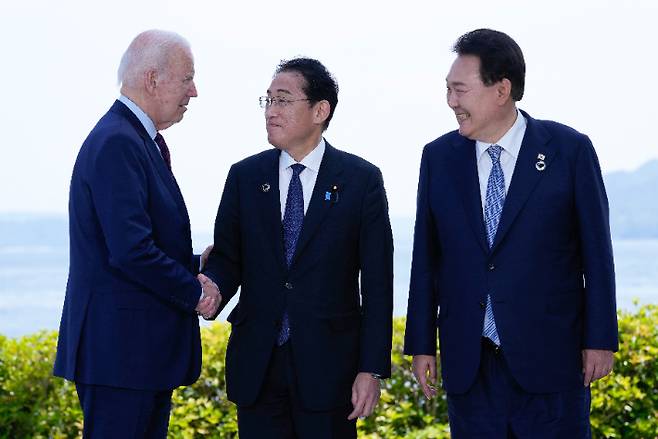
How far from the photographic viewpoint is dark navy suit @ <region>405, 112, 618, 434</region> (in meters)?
3.75

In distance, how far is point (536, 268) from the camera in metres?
3.75

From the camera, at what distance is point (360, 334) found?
396cm

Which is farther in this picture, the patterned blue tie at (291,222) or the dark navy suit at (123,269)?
the patterned blue tie at (291,222)

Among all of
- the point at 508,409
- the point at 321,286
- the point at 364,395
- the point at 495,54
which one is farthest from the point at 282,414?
the point at 495,54

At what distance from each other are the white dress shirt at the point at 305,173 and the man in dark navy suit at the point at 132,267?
40cm

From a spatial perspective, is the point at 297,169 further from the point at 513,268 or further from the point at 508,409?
the point at 508,409

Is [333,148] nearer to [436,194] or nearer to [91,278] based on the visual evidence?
[436,194]

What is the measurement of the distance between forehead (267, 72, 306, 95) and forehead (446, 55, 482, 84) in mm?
579

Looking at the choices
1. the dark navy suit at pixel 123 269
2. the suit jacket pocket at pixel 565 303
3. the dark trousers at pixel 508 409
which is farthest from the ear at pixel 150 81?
the suit jacket pocket at pixel 565 303

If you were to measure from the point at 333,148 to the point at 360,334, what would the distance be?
0.74 meters

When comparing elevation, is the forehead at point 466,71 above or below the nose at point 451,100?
above

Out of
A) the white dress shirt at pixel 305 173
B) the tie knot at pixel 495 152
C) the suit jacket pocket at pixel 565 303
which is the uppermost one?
the tie knot at pixel 495 152

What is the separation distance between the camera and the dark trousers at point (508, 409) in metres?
3.75

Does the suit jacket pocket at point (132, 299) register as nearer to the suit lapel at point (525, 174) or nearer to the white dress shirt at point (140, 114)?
the white dress shirt at point (140, 114)
